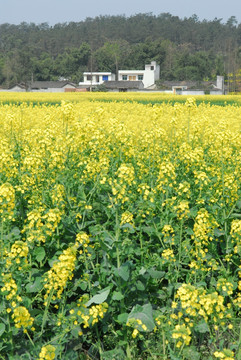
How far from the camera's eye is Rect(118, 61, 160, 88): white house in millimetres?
86756

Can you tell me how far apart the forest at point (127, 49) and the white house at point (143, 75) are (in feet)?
11.3

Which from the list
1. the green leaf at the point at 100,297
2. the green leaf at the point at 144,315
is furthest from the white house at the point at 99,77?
the green leaf at the point at 144,315

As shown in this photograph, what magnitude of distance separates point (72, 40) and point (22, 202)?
15369cm

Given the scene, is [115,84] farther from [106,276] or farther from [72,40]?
[72,40]

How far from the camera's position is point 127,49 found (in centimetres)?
11538

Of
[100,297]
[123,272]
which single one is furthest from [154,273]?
[100,297]

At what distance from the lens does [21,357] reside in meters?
2.90

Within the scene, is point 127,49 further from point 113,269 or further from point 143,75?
point 113,269

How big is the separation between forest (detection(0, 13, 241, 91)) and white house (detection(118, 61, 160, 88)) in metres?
3.44

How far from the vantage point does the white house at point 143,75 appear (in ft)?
285

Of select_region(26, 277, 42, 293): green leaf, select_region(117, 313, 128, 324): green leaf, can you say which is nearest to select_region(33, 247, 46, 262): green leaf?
select_region(26, 277, 42, 293): green leaf

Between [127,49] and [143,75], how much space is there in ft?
96.5

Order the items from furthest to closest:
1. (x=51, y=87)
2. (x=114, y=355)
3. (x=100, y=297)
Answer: (x=51, y=87) < (x=100, y=297) < (x=114, y=355)

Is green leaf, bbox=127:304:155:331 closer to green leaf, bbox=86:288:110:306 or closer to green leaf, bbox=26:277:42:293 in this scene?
green leaf, bbox=86:288:110:306
